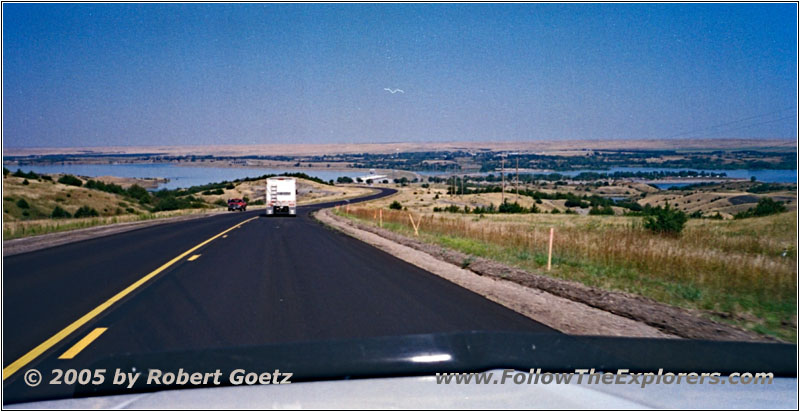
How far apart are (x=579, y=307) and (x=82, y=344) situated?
23.2 ft

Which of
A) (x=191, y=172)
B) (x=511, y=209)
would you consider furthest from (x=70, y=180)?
(x=191, y=172)

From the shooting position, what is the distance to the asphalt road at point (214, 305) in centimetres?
682

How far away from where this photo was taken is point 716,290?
10.8 m

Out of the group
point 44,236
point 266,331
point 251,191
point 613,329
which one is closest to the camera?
point 266,331

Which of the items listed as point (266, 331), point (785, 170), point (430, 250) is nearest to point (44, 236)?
point (430, 250)

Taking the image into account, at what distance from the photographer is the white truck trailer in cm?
5276

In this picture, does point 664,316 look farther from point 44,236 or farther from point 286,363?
point 44,236

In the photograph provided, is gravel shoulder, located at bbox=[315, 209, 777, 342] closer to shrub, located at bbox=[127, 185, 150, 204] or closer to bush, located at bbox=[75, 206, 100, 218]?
bush, located at bbox=[75, 206, 100, 218]

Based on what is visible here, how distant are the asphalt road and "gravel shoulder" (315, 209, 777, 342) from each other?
0.53 m

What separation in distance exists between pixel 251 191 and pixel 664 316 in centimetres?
11864

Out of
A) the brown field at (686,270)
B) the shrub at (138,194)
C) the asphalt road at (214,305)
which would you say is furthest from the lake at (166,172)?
the brown field at (686,270)

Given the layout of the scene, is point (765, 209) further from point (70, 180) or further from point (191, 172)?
point (191, 172)

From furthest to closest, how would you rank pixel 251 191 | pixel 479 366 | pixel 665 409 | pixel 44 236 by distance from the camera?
pixel 251 191
pixel 44 236
pixel 479 366
pixel 665 409

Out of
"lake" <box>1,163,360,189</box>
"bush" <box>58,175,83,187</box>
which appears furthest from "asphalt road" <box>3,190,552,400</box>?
"lake" <box>1,163,360,189</box>
